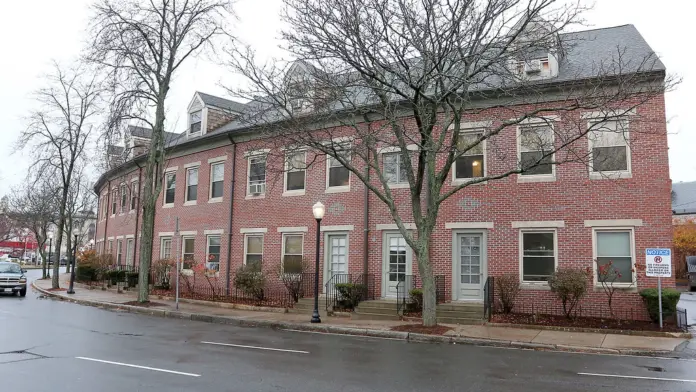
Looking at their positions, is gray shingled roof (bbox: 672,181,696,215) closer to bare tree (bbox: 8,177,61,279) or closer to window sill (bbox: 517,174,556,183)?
window sill (bbox: 517,174,556,183)

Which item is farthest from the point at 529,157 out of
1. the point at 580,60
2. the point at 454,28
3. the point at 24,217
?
the point at 24,217

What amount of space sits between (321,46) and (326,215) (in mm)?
7446

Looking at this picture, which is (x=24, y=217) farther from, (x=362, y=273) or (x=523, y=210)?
(x=523, y=210)

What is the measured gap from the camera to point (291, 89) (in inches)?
593

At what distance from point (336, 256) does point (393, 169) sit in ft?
12.6

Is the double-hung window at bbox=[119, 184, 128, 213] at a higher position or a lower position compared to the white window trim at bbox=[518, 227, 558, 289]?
higher

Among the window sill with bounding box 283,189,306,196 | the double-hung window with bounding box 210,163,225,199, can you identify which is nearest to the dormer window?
the double-hung window with bounding box 210,163,225,199

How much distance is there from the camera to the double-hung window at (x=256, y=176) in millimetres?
21875

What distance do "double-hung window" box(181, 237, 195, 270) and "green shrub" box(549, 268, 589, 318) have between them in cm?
1654

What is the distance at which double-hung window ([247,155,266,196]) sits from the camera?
2188 centimetres

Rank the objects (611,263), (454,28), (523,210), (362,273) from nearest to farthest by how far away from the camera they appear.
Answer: (454,28) < (611,263) < (523,210) < (362,273)

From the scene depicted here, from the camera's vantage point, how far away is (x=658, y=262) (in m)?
13.3

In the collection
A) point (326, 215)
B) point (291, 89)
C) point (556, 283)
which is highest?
point (291, 89)

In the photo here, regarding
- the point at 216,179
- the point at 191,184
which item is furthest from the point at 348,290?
the point at 191,184
